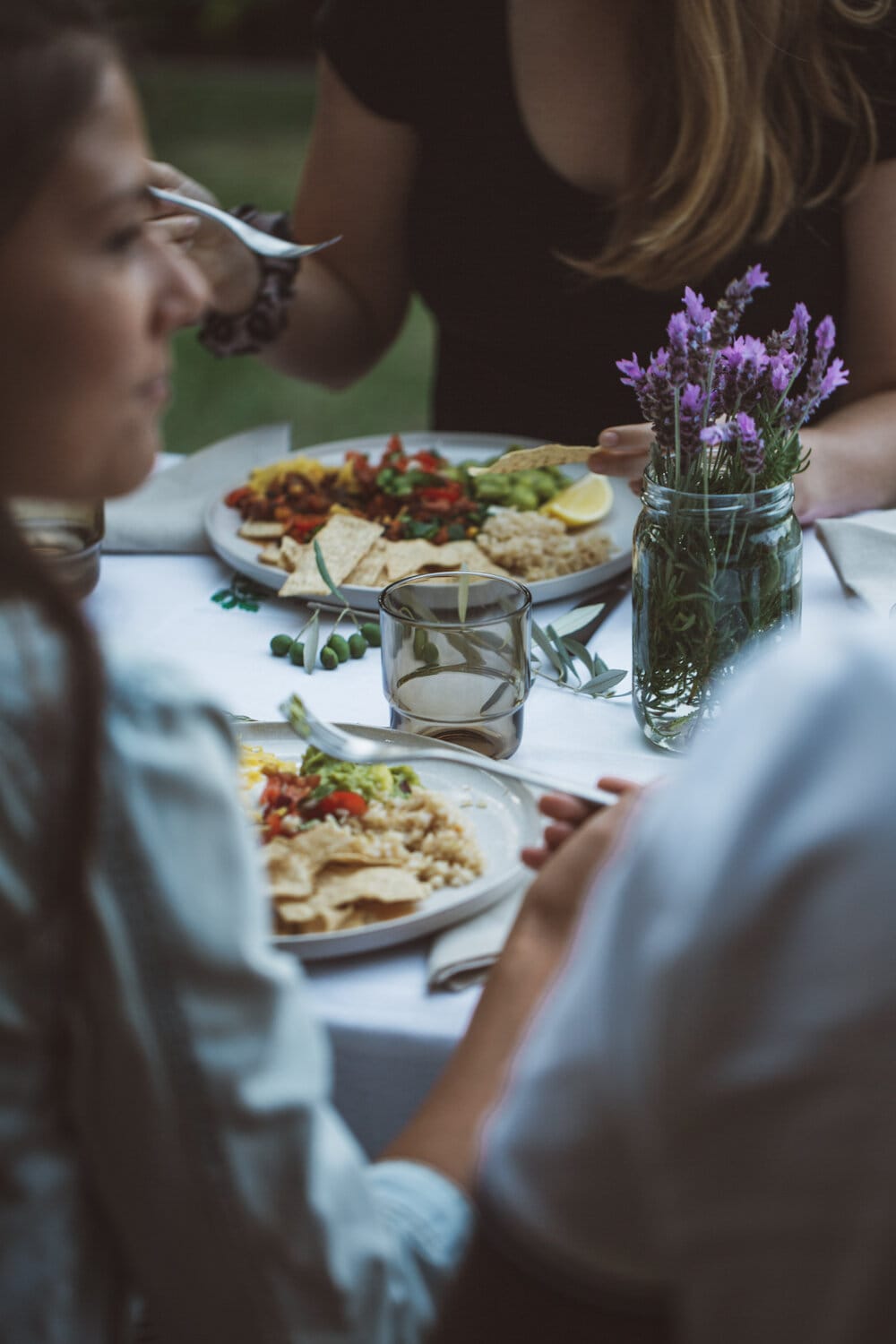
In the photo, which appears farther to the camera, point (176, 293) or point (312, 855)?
point (312, 855)

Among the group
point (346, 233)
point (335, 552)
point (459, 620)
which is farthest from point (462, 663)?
point (346, 233)

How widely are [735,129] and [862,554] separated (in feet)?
2.11

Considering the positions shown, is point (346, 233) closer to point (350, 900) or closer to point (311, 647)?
point (311, 647)

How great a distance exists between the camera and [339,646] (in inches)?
51.9

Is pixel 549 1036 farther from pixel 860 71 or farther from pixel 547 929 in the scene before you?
pixel 860 71

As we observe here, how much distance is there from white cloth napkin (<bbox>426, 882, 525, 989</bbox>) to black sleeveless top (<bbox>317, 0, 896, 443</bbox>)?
1233mm

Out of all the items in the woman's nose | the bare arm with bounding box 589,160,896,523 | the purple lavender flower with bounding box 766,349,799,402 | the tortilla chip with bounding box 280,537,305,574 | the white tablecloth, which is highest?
the woman's nose

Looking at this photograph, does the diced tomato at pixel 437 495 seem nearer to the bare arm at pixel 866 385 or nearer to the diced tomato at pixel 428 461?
the diced tomato at pixel 428 461

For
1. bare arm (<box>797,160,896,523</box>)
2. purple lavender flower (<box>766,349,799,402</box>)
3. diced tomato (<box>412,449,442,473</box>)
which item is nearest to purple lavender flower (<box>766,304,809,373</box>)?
purple lavender flower (<box>766,349,799,402</box>)

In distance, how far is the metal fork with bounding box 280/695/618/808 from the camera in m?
0.92

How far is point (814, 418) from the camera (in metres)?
2.00

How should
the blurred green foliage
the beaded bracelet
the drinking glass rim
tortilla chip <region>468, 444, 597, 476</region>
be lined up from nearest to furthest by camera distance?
the drinking glass rim → tortilla chip <region>468, 444, 597, 476</region> → the beaded bracelet → the blurred green foliage

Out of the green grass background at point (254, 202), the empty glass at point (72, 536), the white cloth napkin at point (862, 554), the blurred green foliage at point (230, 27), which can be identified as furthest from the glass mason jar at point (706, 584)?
the blurred green foliage at point (230, 27)

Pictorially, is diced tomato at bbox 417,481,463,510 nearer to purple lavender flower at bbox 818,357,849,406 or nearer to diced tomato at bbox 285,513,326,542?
diced tomato at bbox 285,513,326,542
